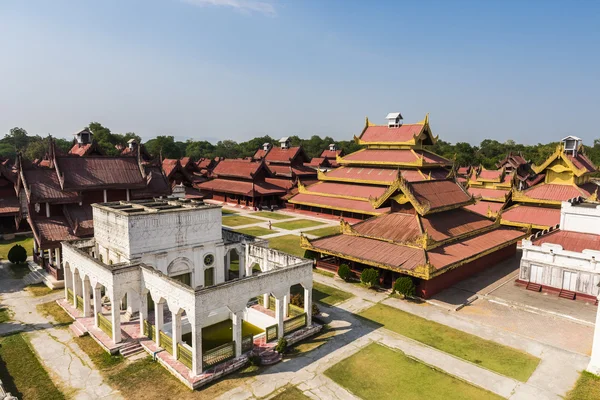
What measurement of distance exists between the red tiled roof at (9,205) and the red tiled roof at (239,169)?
93.1 ft

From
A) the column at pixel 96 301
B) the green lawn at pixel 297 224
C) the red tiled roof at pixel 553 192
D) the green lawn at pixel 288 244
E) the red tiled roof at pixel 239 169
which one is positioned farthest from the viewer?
the red tiled roof at pixel 239 169

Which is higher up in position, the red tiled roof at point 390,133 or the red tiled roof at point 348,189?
the red tiled roof at point 390,133

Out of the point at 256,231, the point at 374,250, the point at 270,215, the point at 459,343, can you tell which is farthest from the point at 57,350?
the point at 270,215

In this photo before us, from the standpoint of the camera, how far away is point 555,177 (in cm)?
3519

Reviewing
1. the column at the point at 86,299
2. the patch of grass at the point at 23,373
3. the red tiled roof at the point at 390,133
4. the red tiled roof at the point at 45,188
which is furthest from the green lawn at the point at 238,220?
the patch of grass at the point at 23,373

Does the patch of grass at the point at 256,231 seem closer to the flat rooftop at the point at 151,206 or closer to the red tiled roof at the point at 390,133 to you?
the flat rooftop at the point at 151,206

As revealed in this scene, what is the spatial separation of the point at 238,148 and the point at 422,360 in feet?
472

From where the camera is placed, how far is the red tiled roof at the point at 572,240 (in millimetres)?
23594

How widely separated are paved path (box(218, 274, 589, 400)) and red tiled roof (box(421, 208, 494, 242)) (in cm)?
593

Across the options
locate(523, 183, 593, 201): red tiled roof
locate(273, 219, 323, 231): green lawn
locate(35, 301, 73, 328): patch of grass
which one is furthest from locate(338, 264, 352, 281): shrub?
locate(523, 183, 593, 201): red tiled roof

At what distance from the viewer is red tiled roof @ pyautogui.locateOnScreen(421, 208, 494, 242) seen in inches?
972

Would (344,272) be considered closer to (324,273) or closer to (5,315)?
(324,273)

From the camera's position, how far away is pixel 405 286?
21.4m

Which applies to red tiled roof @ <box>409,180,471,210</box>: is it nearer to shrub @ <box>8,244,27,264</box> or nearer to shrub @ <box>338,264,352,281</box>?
shrub @ <box>338,264,352,281</box>
